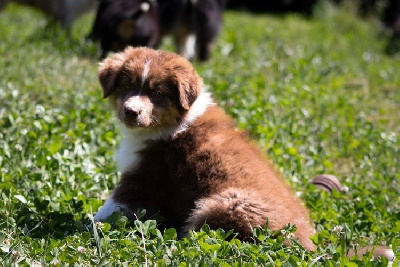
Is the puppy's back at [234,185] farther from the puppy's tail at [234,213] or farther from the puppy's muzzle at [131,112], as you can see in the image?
the puppy's muzzle at [131,112]

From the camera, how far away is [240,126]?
5.87m

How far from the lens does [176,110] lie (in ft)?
15.0

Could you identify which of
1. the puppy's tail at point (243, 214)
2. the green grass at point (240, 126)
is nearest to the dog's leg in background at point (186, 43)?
the green grass at point (240, 126)

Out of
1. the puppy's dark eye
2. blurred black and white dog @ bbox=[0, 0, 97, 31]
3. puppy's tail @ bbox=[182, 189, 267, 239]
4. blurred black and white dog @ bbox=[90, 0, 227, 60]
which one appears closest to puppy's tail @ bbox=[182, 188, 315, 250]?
puppy's tail @ bbox=[182, 189, 267, 239]

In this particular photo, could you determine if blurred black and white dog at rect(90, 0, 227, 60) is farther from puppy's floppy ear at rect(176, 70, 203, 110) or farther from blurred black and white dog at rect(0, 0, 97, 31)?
puppy's floppy ear at rect(176, 70, 203, 110)

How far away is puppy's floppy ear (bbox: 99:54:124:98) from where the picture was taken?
4652 mm

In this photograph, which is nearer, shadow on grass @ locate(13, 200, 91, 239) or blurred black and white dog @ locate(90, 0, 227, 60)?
shadow on grass @ locate(13, 200, 91, 239)

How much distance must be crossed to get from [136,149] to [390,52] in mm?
9108

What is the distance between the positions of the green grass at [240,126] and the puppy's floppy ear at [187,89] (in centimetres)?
74

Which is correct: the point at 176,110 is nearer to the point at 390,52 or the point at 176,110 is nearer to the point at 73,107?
the point at 73,107

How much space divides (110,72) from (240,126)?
1623mm

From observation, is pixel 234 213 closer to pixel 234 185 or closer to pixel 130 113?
pixel 234 185

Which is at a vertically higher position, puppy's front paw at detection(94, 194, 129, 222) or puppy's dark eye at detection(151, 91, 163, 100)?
puppy's dark eye at detection(151, 91, 163, 100)

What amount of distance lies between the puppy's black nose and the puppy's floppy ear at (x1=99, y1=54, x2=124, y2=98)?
0.38 metres
